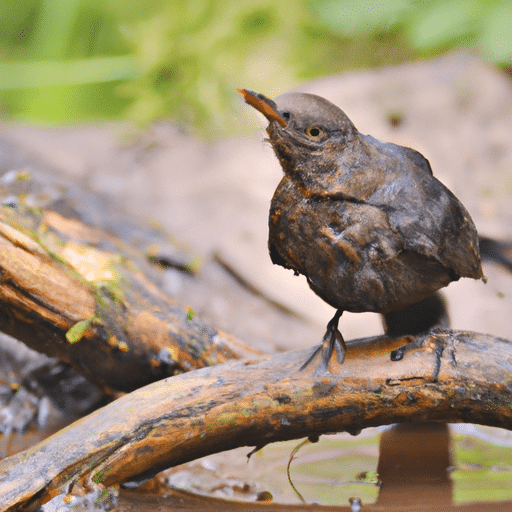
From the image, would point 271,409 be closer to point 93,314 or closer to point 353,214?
point 353,214

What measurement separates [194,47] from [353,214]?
414 cm

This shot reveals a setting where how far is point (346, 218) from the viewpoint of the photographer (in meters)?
1.80

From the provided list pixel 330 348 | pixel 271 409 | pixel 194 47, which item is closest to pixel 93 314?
pixel 271 409

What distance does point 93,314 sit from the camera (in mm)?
2330

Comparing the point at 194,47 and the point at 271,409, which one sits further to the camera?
the point at 194,47

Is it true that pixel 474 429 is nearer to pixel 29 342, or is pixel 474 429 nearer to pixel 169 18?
pixel 29 342

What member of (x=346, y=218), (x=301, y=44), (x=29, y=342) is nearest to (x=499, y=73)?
(x=301, y=44)

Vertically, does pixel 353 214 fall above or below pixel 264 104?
below

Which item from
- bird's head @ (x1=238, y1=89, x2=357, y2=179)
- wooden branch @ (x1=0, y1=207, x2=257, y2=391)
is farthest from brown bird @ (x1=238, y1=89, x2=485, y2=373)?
wooden branch @ (x1=0, y1=207, x2=257, y2=391)

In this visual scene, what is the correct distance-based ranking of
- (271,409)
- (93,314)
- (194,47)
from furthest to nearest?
(194,47) → (93,314) → (271,409)

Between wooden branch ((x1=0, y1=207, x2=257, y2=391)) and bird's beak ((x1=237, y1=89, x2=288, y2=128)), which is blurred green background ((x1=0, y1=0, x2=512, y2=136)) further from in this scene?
bird's beak ((x1=237, y1=89, x2=288, y2=128))

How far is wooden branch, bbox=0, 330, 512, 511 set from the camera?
188 centimetres

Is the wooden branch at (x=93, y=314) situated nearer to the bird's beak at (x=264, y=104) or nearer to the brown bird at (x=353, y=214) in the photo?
the brown bird at (x=353, y=214)

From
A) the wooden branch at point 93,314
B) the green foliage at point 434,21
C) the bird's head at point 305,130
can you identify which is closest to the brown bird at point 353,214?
the bird's head at point 305,130
